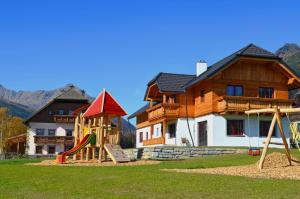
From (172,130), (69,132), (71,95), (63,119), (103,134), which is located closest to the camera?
(103,134)

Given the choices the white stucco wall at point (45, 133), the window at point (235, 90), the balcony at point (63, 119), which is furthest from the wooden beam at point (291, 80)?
the white stucco wall at point (45, 133)

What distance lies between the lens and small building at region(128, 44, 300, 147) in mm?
30516

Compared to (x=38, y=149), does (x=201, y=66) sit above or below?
above

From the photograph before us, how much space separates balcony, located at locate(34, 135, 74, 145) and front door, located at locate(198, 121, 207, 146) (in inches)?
1040

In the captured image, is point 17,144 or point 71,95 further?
point 17,144

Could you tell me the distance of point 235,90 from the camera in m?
31.8

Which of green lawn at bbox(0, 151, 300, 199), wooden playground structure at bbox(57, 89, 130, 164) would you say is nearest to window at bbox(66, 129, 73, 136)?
wooden playground structure at bbox(57, 89, 130, 164)

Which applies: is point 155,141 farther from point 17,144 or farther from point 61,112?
point 17,144

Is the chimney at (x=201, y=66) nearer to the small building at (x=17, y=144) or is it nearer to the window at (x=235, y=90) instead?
the window at (x=235, y=90)

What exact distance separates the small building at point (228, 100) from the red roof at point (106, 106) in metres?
9.18

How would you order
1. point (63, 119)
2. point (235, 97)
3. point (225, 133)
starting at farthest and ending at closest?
point (63, 119), point (225, 133), point (235, 97)

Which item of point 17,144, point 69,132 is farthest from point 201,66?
point 17,144

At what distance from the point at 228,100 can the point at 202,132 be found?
4042mm

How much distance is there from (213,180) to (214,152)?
620 inches
